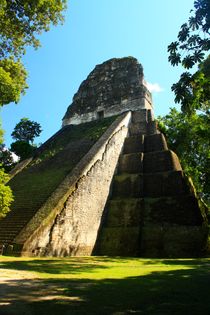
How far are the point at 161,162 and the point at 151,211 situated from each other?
3.20m

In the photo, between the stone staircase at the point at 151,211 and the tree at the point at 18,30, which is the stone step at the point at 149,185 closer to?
the stone staircase at the point at 151,211

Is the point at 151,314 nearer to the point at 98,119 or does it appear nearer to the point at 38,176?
the point at 38,176

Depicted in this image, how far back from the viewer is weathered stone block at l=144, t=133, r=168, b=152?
659 inches

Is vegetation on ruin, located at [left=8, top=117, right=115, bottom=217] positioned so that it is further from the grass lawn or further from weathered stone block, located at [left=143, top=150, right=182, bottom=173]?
the grass lawn

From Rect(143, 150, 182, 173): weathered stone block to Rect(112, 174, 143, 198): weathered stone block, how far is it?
3.16 feet

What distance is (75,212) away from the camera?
38.8 feet

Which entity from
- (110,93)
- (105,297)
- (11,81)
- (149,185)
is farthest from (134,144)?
(105,297)

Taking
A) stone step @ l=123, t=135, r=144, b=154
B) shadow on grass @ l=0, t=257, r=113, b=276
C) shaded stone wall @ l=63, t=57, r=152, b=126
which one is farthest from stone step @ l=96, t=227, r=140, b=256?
shaded stone wall @ l=63, t=57, r=152, b=126

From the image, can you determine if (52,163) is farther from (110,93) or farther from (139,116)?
(110,93)

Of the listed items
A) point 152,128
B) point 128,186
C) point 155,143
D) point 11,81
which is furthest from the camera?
point 152,128

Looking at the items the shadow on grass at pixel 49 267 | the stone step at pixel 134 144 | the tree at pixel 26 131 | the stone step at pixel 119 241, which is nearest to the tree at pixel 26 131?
the tree at pixel 26 131

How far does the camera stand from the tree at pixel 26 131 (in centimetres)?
2488

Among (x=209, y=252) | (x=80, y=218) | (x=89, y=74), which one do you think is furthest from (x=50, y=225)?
(x=89, y=74)

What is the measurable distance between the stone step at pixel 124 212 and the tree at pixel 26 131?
13.1 m
